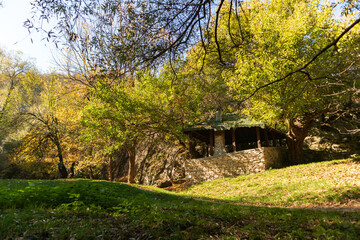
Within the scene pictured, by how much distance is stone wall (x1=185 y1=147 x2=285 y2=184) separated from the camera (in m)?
14.9

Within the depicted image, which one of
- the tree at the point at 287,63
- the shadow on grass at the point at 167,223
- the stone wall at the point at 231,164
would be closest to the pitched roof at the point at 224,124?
the tree at the point at 287,63

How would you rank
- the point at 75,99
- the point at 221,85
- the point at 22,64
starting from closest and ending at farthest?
the point at 221,85
the point at 75,99
the point at 22,64

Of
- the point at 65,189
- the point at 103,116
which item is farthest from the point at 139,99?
the point at 65,189

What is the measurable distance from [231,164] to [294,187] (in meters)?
5.47

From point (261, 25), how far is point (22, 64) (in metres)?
22.5

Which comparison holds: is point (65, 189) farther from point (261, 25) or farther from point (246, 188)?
point (261, 25)

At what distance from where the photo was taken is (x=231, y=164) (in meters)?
15.4

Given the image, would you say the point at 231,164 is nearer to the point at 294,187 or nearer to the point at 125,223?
the point at 294,187

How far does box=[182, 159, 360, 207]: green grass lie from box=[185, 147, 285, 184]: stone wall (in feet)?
3.12

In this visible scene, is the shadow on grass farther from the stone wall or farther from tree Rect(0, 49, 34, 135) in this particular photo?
tree Rect(0, 49, 34, 135)

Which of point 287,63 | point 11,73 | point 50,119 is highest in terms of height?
point 11,73

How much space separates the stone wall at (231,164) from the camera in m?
14.9

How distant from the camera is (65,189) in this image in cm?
516

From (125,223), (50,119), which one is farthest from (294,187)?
(50,119)
